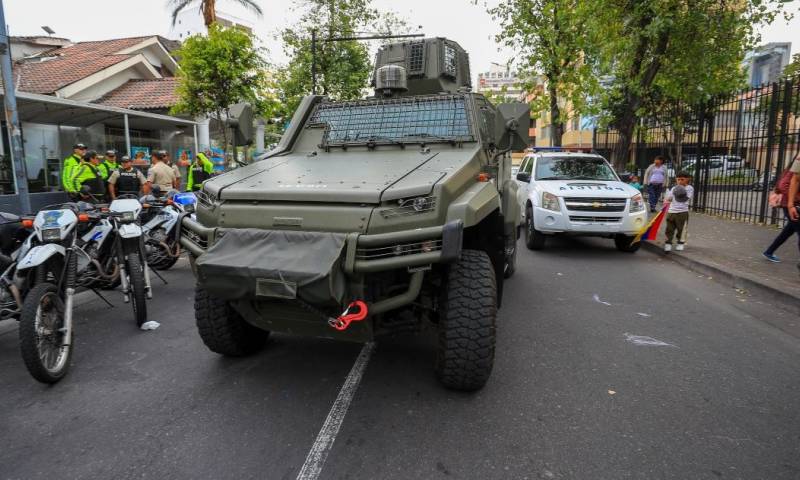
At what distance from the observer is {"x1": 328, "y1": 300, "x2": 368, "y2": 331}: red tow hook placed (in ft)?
9.86

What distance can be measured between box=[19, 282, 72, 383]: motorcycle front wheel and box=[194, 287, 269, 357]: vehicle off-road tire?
0.98 m

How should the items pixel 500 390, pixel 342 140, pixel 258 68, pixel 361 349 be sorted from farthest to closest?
pixel 258 68
pixel 342 140
pixel 361 349
pixel 500 390

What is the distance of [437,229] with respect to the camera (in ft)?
9.82

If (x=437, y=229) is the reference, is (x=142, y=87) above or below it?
above

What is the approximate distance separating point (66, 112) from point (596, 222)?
10659 mm

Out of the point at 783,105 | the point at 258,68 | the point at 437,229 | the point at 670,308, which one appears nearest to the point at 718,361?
the point at 670,308

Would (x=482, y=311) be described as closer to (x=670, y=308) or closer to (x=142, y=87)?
(x=670, y=308)

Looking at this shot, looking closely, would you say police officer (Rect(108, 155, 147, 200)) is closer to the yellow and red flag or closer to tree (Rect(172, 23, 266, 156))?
tree (Rect(172, 23, 266, 156))

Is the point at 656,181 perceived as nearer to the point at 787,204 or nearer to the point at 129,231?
the point at 787,204

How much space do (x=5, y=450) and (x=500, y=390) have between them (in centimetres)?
292

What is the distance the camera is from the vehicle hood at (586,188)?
8.40 m

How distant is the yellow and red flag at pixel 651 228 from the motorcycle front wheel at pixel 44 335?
26.9 feet

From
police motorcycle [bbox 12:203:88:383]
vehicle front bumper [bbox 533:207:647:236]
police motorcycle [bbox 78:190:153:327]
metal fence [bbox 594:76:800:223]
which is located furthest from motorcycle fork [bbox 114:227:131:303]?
metal fence [bbox 594:76:800:223]

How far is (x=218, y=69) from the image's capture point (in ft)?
39.5
